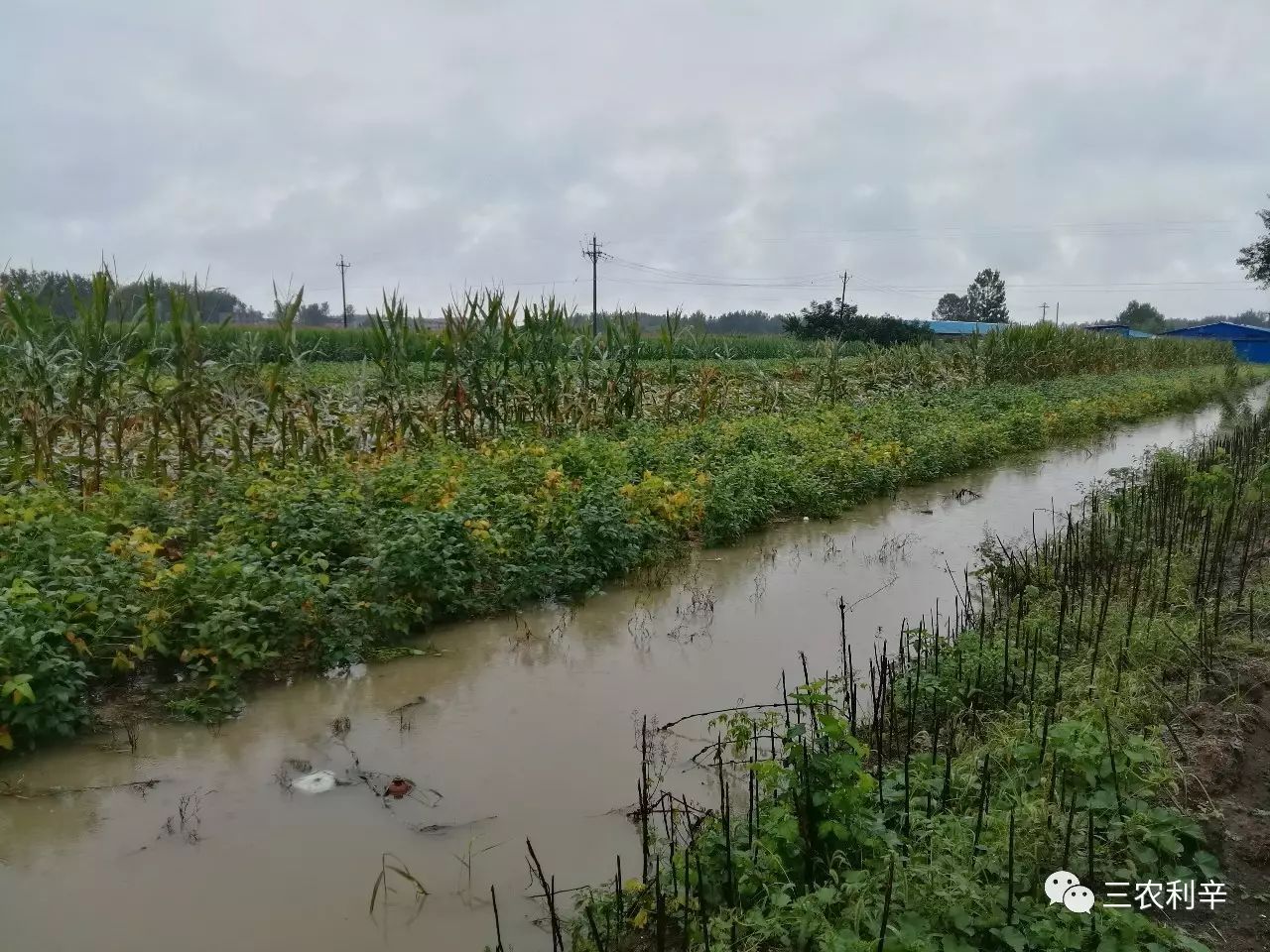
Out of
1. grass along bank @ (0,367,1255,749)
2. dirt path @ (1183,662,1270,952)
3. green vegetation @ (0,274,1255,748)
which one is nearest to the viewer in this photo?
dirt path @ (1183,662,1270,952)

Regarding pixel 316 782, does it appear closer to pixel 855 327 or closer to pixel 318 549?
pixel 318 549

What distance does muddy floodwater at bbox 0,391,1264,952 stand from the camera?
10.3 feet

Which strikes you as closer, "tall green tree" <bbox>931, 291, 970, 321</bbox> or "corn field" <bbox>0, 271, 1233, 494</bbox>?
"corn field" <bbox>0, 271, 1233, 494</bbox>

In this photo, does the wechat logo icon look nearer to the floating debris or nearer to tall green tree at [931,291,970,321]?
the floating debris

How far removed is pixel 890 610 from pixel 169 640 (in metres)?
4.89

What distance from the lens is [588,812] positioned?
3.79 meters

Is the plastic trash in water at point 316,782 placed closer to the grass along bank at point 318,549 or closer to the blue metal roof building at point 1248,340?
the grass along bank at point 318,549

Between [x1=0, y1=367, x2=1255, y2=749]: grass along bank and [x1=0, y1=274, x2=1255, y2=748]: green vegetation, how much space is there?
0.02 meters

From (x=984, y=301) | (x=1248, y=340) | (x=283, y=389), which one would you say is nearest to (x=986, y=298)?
(x=984, y=301)

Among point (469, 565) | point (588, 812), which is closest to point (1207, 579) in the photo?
point (588, 812)

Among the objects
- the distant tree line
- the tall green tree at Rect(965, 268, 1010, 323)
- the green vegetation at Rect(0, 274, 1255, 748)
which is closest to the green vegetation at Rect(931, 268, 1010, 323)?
the tall green tree at Rect(965, 268, 1010, 323)

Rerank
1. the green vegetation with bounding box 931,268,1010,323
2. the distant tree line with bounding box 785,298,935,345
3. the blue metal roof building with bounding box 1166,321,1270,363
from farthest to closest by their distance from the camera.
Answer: the green vegetation with bounding box 931,268,1010,323
the blue metal roof building with bounding box 1166,321,1270,363
the distant tree line with bounding box 785,298,935,345

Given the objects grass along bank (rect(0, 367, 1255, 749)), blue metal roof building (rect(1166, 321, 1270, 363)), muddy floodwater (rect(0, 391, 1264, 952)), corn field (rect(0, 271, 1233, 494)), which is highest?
blue metal roof building (rect(1166, 321, 1270, 363))

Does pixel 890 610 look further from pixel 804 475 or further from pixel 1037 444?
pixel 1037 444
